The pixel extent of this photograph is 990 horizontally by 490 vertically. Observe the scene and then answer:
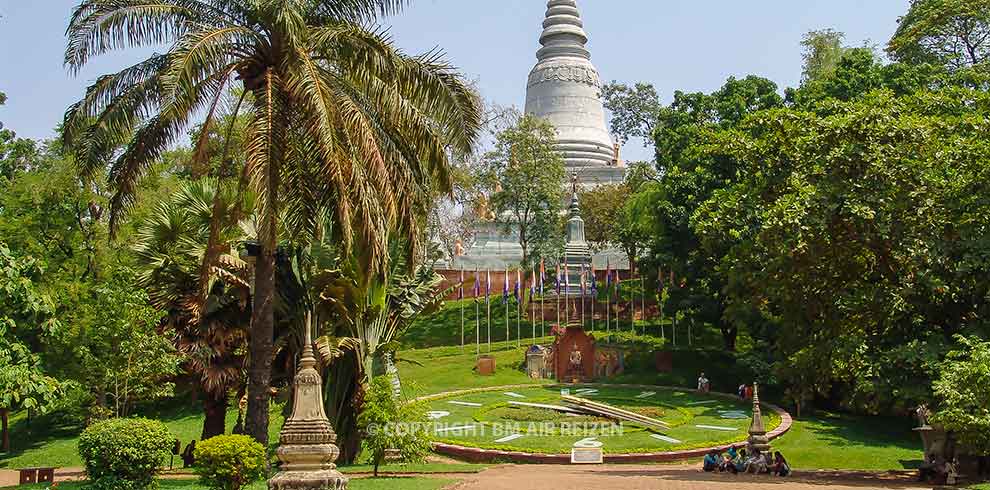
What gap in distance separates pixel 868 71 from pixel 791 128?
1425 cm

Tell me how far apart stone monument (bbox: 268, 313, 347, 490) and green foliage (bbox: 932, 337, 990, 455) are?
9.44 metres

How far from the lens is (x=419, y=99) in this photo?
1546 centimetres

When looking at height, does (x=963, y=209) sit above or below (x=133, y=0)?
below

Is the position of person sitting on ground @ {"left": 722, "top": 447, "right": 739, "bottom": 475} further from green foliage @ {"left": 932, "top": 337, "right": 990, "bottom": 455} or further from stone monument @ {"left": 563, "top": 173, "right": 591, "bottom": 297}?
stone monument @ {"left": 563, "top": 173, "right": 591, "bottom": 297}

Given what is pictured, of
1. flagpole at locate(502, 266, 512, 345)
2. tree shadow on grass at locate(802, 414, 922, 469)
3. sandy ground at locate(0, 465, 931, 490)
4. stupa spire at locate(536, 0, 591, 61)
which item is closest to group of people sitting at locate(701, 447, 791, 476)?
sandy ground at locate(0, 465, 931, 490)

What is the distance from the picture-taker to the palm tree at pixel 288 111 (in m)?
13.5

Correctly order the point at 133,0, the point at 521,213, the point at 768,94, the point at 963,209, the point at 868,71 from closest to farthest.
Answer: the point at 133,0 < the point at 963,209 < the point at 868,71 < the point at 768,94 < the point at 521,213

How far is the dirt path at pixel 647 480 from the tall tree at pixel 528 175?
918 inches

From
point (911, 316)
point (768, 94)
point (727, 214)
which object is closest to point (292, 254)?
point (727, 214)

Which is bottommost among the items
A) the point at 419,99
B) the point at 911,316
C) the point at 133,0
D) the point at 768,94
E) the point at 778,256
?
the point at 911,316

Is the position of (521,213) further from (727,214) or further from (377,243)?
(377,243)

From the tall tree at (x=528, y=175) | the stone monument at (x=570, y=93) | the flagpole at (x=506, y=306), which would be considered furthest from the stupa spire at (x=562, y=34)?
the flagpole at (x=506, y=306)

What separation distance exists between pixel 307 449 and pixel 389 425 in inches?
193

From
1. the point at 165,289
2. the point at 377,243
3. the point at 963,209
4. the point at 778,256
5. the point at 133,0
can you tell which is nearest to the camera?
the point at 377,243
